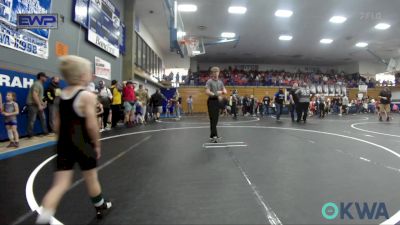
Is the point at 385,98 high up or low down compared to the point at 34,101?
up

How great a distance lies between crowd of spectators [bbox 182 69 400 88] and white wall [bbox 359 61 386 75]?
2.94 feet

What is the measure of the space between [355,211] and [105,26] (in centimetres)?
1230

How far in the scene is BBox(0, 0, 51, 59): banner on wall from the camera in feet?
22.9

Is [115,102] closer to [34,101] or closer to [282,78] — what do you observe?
[34,101]

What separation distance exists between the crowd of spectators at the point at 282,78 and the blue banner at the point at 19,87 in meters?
24.4

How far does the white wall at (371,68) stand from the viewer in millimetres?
36938

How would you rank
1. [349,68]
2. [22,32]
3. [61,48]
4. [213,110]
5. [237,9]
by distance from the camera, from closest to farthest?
[213,110]
[22,32]
[61,48]
[237,9]
[349,68]

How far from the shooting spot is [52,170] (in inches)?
→ 181

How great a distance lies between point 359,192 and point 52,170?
4063 millimetres

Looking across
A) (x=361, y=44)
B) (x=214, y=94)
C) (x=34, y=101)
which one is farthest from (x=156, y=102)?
(x=361, y=44)

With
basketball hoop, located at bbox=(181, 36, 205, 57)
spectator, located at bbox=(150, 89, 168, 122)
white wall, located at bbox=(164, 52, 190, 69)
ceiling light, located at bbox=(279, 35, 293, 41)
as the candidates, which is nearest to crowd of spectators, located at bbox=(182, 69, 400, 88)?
white wall, located at bbox=(164, 52, 190, 69)

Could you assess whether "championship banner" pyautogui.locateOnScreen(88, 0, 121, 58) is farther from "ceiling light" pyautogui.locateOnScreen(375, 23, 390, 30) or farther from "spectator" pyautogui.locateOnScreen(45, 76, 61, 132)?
"ceiling light" pyautogui.locateOnScreen(375, 23, 390, 30)

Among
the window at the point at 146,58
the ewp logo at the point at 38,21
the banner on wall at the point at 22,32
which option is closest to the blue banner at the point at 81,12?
the banner on wall at the point at 22,32

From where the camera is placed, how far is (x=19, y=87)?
782 centimetres
